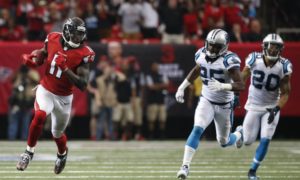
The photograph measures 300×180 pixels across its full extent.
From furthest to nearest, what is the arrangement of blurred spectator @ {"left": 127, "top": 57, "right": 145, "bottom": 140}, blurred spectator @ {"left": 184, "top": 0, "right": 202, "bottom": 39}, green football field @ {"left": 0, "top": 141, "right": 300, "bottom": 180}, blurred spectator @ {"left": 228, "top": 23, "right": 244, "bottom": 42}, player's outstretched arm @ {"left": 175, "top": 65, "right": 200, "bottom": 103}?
blurred spectator @ {"left": 184, "top": 0, "right": 202, "bottom": 39}, blurred spectator @ {"left": 228, "top": 23, "right": 244, "bottom": 42}, blurred spectator @ {"left": 127, "top": 57, "right": 145, "bottom": 140}, green football field @ {"left": 0, "top": 141, "right": 300, "bottom": 180}, player's outstretched arm @ {"left": 175, "top": 65, "right": 200, "bottom": 103}

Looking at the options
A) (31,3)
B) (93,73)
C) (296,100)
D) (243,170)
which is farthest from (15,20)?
(243,170)

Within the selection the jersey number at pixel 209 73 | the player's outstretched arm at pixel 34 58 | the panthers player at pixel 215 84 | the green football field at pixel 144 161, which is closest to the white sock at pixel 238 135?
the green football field at pixel 144 161

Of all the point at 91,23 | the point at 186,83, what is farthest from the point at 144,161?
the point at 91,23

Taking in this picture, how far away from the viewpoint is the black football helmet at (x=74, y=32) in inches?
390

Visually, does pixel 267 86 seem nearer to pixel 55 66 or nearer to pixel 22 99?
pixel 55 66

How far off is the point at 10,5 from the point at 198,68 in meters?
7.98

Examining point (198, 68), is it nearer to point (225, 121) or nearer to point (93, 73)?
point (225, 121)

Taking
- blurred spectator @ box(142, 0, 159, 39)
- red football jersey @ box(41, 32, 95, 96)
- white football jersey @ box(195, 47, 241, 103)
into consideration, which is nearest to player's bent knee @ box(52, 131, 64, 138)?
red football jersey @ box(41, 32, 95, 96)

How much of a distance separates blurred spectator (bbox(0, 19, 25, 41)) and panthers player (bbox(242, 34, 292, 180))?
7037 millimetres

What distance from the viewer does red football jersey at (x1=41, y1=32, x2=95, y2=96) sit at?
33.0ft

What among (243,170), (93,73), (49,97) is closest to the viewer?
(49,97)

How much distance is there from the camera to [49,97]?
33.1 ft

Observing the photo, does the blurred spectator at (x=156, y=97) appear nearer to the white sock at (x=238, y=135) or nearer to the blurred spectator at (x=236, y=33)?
the blurred spectator at (x=236, y=33)

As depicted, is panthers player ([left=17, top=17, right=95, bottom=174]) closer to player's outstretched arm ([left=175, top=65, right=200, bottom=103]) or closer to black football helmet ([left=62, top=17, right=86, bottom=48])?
black football helmet ([left=62, top=17, right=86, bottom=48])
